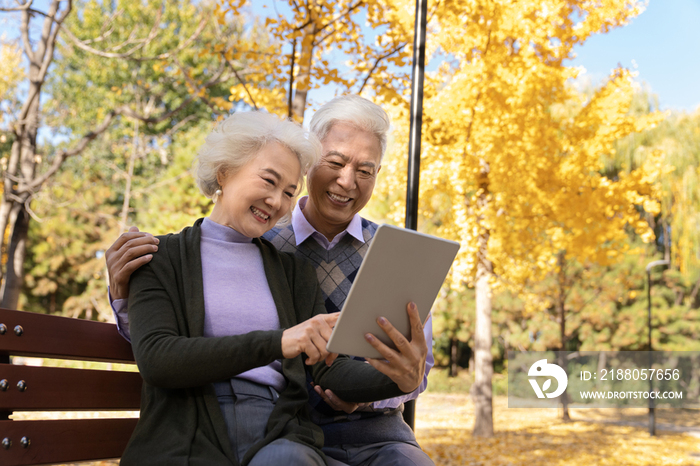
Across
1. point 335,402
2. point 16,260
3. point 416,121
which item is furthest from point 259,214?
point 16,260

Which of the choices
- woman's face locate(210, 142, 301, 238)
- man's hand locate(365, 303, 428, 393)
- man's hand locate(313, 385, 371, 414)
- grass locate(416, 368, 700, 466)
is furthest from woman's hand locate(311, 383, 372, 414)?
grass locate(416, 368, 700, 466)

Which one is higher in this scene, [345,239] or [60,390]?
[345,239]

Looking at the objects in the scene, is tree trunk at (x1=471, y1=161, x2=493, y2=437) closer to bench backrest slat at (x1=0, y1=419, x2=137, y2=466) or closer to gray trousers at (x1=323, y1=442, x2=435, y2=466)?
gray trousers at (x1=323, y1=442, x2=435, y2=466)

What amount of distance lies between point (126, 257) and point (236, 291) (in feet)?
0.92

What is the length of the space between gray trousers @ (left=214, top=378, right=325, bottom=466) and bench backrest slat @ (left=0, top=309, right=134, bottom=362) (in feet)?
1.47

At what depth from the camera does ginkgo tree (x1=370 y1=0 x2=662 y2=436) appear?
7000 mm

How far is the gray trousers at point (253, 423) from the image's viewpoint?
1.28m

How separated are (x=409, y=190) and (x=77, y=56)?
76.4 feet

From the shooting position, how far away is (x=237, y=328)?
1466 millimetres

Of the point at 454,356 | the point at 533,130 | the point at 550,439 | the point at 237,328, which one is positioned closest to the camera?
the point at 237,328

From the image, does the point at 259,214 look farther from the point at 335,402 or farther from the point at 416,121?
the point at 416,121

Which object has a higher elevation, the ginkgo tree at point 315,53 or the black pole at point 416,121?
the ginkgo tree at point 315,53

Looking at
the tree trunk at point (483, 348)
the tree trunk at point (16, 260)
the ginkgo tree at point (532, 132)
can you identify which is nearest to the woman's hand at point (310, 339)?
the ginkgo tree at point (532, 132)

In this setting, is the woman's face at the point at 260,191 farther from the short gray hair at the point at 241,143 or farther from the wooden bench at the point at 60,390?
the wooden bench at the point at 60,390
